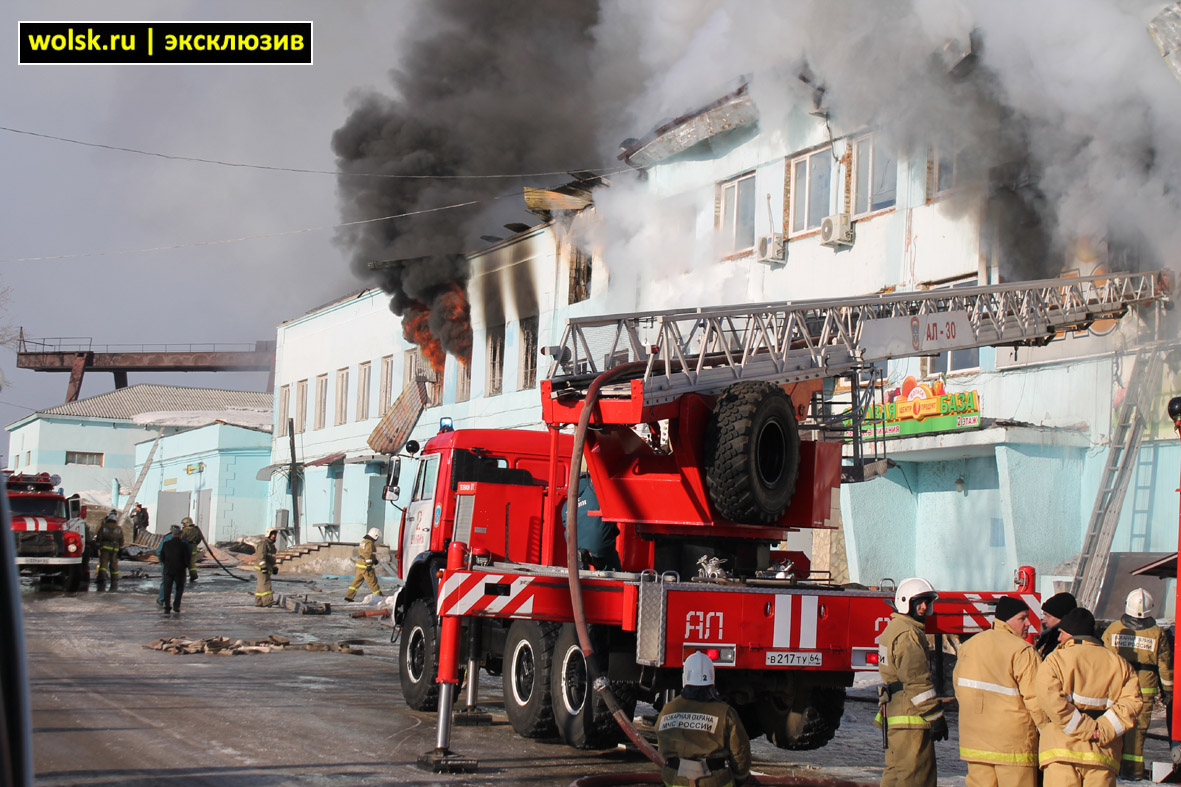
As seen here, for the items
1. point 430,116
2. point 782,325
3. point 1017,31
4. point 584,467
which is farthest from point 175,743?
point 430,116

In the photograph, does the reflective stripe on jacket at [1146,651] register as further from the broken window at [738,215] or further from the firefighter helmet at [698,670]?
the broken window at [738,215]

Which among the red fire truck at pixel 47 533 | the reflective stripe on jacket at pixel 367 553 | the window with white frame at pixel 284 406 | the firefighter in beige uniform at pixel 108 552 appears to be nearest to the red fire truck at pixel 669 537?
the reflective stripe on jacket at pixel 367 553

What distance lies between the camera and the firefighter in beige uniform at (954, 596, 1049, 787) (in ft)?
16.2

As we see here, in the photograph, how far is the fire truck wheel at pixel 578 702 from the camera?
7.62 meters

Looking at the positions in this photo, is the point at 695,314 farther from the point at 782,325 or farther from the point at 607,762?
the point at 607,762

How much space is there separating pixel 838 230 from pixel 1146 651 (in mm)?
11239

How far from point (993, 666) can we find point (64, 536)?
20230 mm

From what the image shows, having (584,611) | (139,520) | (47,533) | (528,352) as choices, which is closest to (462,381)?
(528,352)

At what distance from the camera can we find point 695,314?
28.9 ft

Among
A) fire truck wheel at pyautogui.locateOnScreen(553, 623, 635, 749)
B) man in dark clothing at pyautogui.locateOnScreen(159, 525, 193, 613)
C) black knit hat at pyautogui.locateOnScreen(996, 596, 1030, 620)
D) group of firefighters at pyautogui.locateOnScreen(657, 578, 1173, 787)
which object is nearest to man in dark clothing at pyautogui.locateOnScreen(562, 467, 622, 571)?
fire truck wheel at pyautogui.locateOnScreen(553, 623, 635, 749)

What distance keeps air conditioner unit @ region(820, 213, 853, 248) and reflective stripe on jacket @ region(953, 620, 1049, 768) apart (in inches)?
547

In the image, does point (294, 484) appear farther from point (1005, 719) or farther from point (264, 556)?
point (1005, 719)

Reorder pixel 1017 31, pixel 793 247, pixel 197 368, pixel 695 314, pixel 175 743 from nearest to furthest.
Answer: pixel 175 743, pixel 695 314, pixel 1017 31, pixel 793 247, pixel 197 368

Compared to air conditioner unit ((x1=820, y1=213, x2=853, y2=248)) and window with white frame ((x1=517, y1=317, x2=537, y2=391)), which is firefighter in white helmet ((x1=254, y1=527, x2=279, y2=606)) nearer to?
window with white frame ((x1=517, y1=317, x2=537, y2=391))
